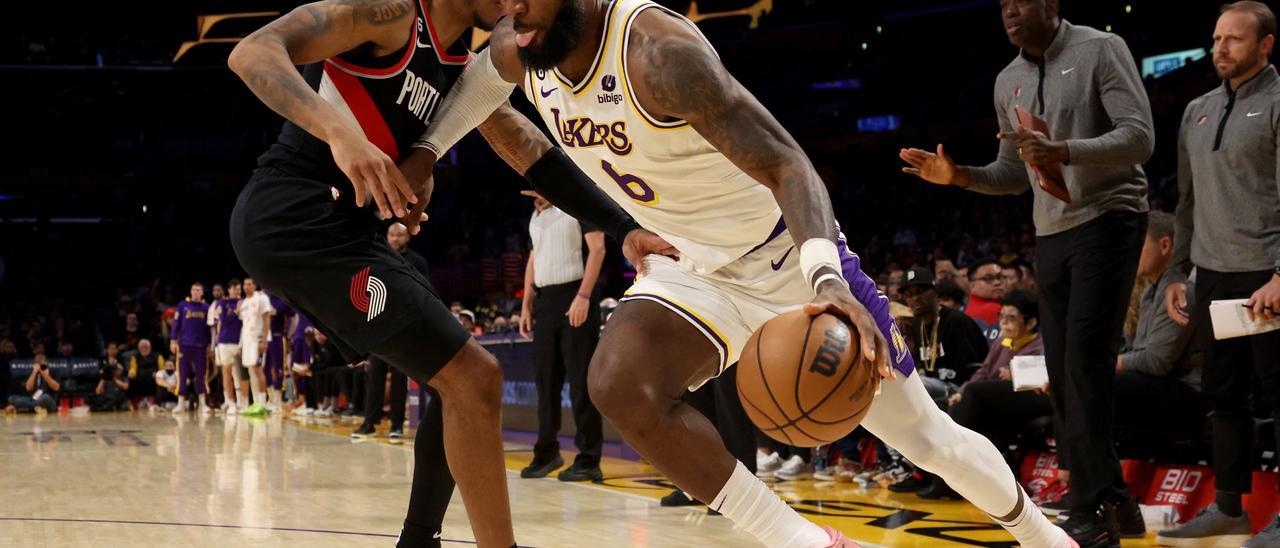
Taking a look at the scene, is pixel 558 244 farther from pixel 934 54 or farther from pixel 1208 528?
pixel 934 54

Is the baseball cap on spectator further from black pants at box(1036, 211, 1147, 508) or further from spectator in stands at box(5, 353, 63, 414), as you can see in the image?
spectator in stands at box(5, 353, 63, 414)

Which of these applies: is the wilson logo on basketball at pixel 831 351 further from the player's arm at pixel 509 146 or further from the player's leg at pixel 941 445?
the player's arm at pixel 509 146

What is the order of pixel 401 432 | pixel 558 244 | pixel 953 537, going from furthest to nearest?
pixel 401 432 → pixel 558 244 → pixel 953 537

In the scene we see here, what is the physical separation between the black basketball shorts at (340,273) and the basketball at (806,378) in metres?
0.98

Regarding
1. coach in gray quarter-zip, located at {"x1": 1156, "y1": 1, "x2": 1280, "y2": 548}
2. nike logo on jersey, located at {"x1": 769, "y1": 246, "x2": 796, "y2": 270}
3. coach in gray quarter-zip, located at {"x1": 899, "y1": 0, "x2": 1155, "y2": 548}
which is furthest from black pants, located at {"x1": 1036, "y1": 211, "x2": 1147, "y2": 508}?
nike logo on jersey, located at {"x1": 769, "y1": 246, "x2": 796, "y2": 270}

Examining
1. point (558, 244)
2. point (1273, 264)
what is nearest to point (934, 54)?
point (558, 244)

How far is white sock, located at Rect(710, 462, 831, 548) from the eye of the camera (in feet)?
8.91

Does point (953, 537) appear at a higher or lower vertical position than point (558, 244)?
lower

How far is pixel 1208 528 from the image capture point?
15.2ft

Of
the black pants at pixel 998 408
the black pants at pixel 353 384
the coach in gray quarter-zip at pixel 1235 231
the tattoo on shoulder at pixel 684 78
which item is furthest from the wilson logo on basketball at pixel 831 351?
the black pants at pixel 353 384

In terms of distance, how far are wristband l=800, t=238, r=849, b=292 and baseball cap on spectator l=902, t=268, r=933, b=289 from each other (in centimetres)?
441

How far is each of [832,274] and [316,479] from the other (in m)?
A: 5.68

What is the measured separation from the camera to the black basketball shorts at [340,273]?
3166mm

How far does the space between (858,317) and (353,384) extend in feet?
43.8
